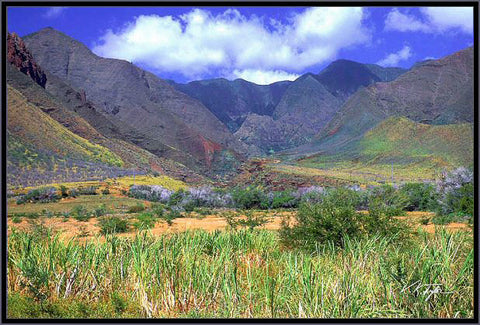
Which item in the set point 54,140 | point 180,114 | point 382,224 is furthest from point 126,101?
point 382,224

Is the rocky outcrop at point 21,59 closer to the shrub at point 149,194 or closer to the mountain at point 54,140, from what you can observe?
the mountain at point 54,140

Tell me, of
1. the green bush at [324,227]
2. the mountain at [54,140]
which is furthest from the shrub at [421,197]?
the mountain at [54,140]

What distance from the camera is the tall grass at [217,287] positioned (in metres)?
4.41

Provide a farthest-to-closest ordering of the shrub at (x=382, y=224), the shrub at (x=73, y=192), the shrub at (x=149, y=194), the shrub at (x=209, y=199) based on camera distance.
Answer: the shrub at (x=149, y=194) < the shrub at (x=73, y=192) < the shrub at (x=209, y=199) < the shrub at (x=382, y=224)

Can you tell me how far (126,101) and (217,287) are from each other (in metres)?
116

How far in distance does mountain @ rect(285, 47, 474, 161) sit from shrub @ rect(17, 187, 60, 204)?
57870 millimetres

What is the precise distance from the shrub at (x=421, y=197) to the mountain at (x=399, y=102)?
163 feet

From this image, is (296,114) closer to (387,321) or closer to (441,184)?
(441,184)

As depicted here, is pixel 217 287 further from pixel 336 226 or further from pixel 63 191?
pixel 63 191

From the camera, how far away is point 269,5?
3.97m

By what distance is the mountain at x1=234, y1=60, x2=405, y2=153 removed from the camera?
503 ft

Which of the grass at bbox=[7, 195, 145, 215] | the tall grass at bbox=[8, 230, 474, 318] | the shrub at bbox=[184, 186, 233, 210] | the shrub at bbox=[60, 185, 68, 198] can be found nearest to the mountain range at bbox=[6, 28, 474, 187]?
the shrub at bbox=[60, 185, 68, 198]

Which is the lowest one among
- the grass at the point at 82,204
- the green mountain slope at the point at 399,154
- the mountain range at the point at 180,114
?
the grass at the point at 82,204

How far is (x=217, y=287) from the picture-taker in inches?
195
